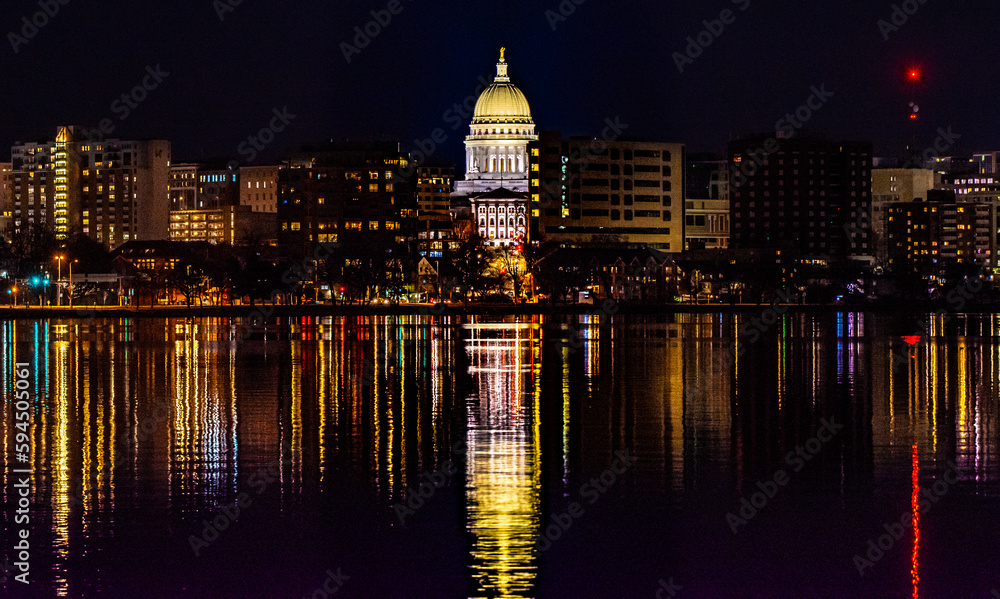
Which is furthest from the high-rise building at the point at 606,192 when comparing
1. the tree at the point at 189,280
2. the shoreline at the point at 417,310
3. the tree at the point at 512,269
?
the tree at the point at 189,280

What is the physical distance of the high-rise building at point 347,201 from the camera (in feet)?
586

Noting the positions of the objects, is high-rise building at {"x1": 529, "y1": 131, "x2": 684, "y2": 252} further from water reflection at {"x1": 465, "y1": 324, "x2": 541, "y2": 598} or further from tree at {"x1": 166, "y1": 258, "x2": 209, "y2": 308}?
water reflection at {"x1": 465, "y1": 324, "x2": 541, "y2": 598}

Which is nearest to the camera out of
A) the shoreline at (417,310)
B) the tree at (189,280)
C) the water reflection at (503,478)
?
the water reflection at (503,478)

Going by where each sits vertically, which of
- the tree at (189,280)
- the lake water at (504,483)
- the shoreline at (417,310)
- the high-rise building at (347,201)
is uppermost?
the high-rise building at (347,201)

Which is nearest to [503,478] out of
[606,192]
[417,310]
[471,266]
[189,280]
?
[417,310]

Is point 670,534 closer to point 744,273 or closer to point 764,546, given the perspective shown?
point 764,546

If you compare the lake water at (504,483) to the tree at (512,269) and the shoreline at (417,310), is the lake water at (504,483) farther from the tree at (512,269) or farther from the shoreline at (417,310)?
the tree at (512,269)

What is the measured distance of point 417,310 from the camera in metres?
117

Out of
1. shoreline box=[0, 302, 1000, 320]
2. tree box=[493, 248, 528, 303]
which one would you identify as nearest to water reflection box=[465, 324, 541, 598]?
shoreline box=[0, 302, 1000, 320]

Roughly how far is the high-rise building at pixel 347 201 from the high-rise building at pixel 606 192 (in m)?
19.5

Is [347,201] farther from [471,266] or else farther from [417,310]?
[417,310]

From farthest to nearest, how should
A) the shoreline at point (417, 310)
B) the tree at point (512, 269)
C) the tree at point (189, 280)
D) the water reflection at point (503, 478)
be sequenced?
the tree at point (512, 269), the tree at point (189, 280), the shoreline at point (417, 310), the water reflection at point (503, 478)

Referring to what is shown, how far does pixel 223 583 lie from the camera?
14.6 m

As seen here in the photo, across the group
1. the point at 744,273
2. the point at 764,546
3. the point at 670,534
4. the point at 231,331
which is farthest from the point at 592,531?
the point at 744,273
